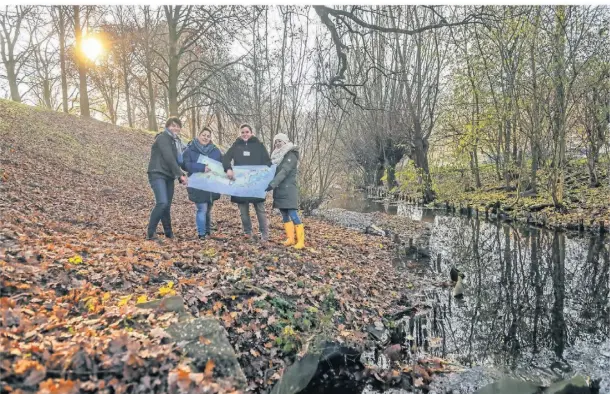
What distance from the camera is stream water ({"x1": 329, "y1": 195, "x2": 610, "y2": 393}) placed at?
470cm

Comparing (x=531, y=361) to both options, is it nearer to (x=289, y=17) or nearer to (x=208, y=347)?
(x=208, y=347)

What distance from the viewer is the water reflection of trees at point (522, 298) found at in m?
5.29

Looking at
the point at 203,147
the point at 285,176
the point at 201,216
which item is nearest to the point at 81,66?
the point at 203,147

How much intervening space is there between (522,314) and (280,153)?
4.77 metres

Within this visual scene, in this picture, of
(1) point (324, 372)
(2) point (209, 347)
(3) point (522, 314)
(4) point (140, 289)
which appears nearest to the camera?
(2) point (209, 347)

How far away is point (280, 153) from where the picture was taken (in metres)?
7.05

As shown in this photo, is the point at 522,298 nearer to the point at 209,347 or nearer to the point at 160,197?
the point at 209,347

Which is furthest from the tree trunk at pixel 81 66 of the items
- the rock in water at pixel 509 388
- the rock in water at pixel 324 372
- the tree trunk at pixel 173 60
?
the rock in water at pixel 509 388

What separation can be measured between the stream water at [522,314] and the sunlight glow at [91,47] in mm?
17570

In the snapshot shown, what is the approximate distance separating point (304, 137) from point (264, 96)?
1831mm

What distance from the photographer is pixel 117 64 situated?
21406 millimetres

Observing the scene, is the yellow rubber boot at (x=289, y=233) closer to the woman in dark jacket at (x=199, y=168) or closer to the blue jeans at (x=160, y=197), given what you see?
the woman in dark jacket at (x=199, y=168)

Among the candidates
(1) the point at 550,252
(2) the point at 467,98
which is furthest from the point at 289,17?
(2) the point at 467,98

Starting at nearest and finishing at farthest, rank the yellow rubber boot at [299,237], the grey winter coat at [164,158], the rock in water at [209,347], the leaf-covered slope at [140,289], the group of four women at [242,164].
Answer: the leaf-covered slope at [140,289] < the rock in water at [209,347] < the grey winter coat at [164,158] < the group of four women at [242,164] < the yellow rubber boot at [299,237]
